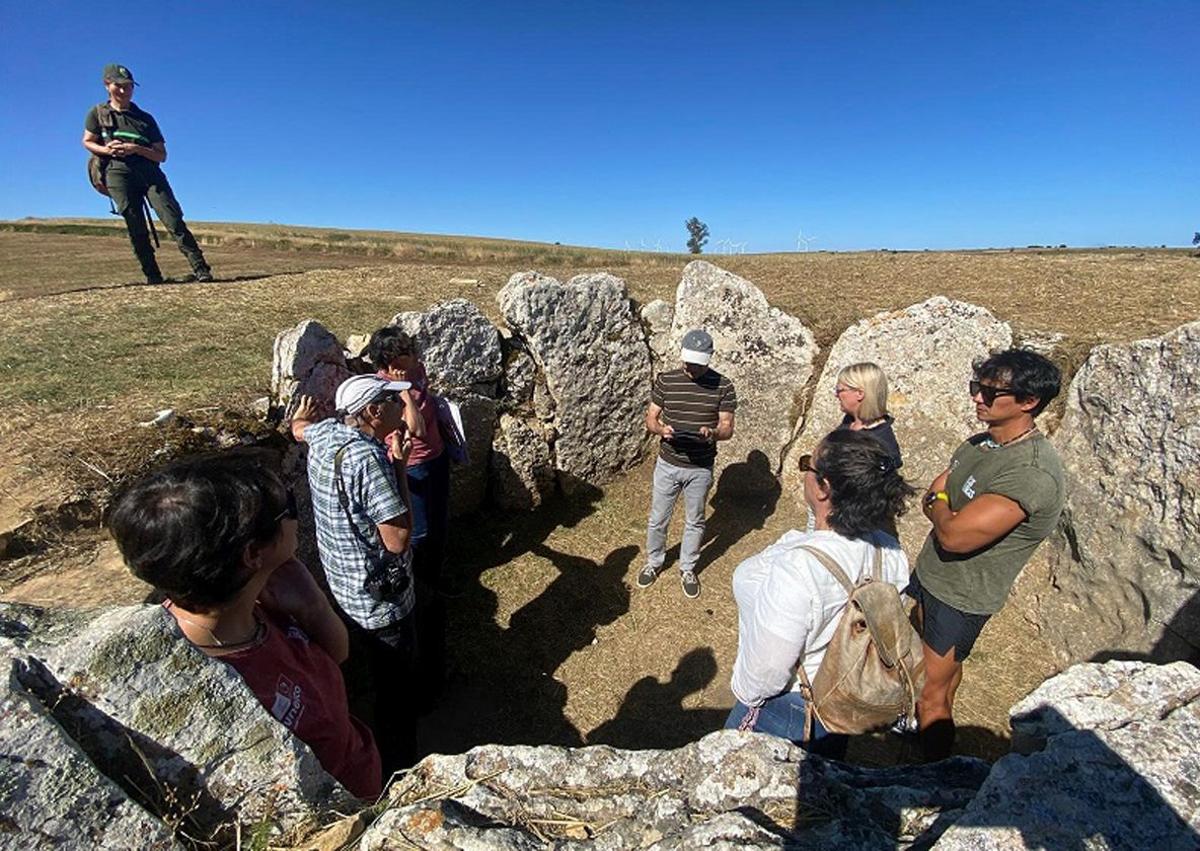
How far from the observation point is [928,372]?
6.01m

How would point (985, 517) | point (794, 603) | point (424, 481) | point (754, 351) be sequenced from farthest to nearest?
point (754, 351), point (424, 481), point (985, 517), point (794, 603)

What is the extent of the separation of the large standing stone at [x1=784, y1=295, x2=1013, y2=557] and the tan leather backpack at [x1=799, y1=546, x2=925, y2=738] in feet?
13.0

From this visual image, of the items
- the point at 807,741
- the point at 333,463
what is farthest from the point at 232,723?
the point at 807,741

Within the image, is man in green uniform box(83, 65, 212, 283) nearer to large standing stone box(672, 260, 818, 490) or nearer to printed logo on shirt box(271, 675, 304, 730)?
large standing stone box(672, 260, 818, 490)

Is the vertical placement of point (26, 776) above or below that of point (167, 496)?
below

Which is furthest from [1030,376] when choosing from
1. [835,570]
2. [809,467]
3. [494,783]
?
[494,783]

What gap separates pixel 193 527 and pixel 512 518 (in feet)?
16.7

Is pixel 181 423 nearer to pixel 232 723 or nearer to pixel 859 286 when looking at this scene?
pixel 232 723

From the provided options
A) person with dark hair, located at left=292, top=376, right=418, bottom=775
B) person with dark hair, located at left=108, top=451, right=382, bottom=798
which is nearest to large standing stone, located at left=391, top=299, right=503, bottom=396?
person with dark hair, located at left=292, top=376, right=418, bottom=775

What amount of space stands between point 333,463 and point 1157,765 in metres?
3.07

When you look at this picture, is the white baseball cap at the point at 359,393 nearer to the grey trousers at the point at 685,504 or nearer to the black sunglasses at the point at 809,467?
the black sunglasses at the point at 809,467

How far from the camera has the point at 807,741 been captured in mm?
2498

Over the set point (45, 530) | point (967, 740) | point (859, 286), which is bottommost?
point (967, 740)

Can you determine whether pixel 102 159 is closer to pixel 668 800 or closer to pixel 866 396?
pixel 866 396
